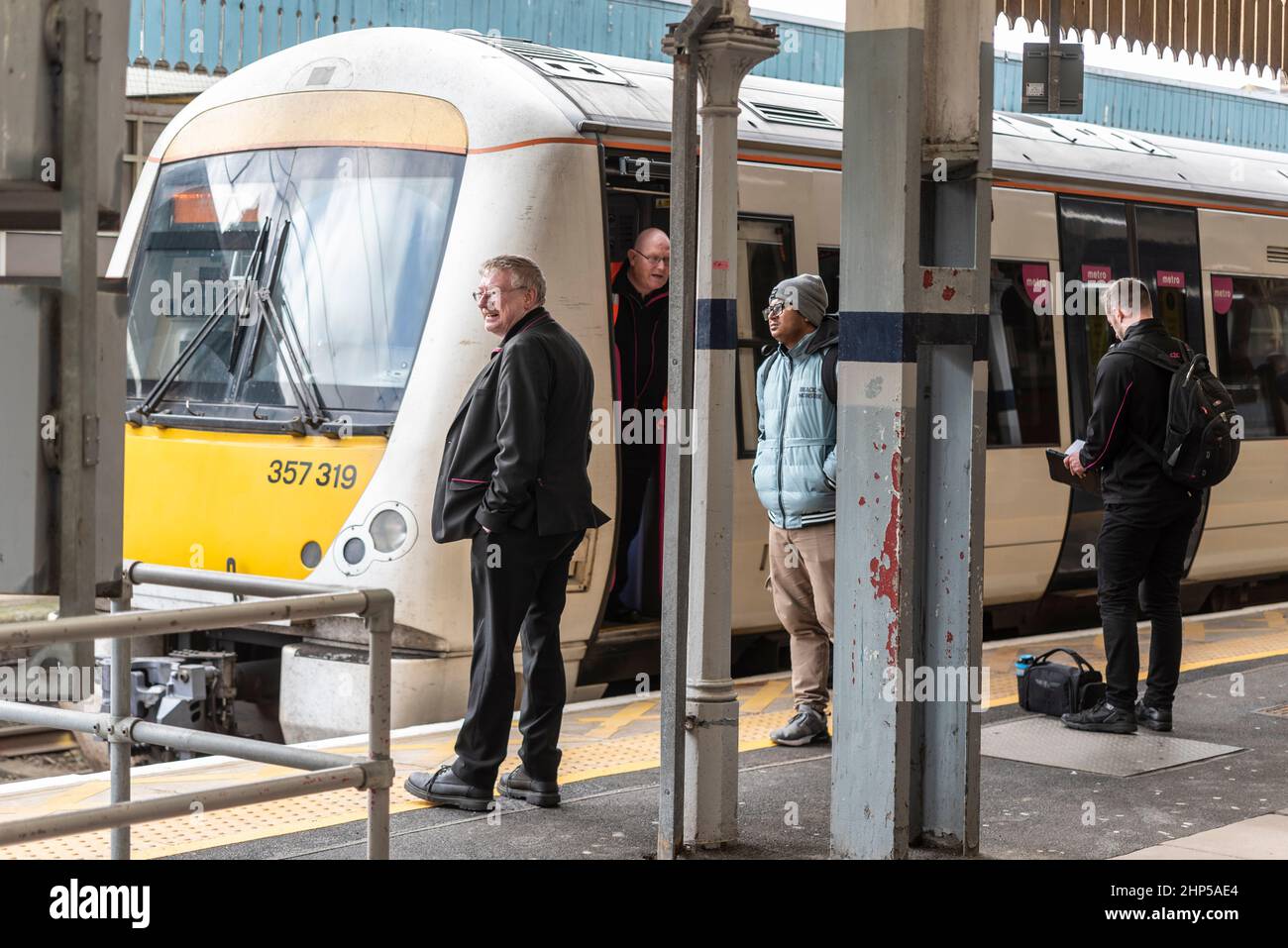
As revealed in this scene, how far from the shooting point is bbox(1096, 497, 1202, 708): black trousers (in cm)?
701

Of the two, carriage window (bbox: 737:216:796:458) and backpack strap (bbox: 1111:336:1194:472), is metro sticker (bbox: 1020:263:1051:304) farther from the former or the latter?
backpack strap (bbox: 1111:336:1194:472)

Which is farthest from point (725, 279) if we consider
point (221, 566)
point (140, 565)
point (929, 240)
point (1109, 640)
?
point (221, 566)

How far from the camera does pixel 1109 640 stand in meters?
7.08

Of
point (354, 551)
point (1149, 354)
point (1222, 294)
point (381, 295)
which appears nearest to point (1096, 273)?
point (1222, 294)

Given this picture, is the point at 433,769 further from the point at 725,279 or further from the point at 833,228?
the point at 833,228

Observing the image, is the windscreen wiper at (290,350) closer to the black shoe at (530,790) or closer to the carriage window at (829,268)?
the black shoe at (530,790)

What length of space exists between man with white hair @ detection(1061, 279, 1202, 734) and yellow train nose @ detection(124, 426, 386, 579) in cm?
304

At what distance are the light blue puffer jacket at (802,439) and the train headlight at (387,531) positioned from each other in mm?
1536

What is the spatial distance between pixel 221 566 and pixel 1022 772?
358 centimetres

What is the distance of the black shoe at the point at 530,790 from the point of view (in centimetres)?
589

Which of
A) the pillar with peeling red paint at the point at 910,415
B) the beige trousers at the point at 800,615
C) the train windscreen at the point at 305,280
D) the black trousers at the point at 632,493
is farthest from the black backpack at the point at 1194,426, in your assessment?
the train windscreen at the point at 305,280

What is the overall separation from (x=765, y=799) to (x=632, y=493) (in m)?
2.22

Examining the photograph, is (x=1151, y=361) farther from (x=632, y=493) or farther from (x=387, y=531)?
(x=387, y=531)

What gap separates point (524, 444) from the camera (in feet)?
18.7
